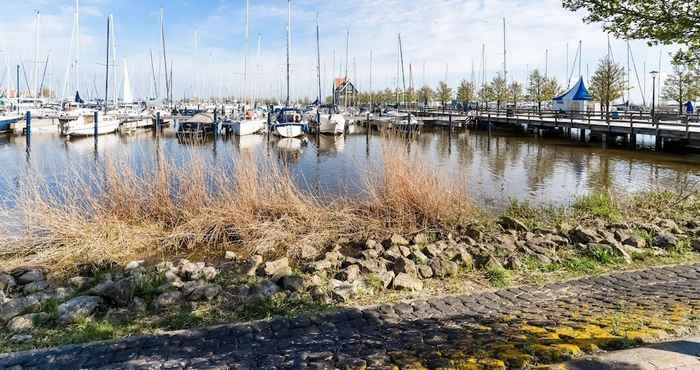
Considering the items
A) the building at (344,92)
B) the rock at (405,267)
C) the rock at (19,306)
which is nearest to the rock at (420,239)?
the rock at (405,267)

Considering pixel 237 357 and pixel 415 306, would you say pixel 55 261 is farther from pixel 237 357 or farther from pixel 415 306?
pixel 415 306

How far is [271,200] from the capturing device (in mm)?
10469

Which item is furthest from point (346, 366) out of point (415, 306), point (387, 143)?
point (387, 143)

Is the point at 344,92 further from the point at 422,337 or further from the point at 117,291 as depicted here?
the point at 422,337

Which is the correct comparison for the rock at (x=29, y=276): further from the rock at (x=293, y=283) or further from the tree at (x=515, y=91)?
the tree at (x=515, y=91)

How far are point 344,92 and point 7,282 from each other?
78616mm

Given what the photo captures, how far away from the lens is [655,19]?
746 centimetres

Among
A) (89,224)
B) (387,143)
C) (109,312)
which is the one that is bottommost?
(109,312)

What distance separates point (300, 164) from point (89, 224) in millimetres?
17203

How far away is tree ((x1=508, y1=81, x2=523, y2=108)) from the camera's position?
2638 inches

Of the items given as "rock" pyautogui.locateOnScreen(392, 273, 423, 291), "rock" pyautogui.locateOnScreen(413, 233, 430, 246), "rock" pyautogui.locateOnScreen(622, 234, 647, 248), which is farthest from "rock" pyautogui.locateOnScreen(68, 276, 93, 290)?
"rock" pyautogui.locateOnScreen(622, 234, 647, 248)

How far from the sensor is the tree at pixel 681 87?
147 feet

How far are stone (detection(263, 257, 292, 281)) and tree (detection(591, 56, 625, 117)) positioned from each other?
4809 centimetres

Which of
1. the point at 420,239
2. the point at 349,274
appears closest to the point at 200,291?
the point at 349,274
